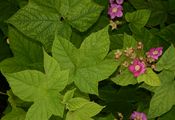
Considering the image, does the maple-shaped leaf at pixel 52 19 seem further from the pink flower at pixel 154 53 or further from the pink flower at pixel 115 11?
the pink flower at pixel 154 53

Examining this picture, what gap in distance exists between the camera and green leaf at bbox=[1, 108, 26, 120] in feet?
5.10

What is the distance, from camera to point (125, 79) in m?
1.46

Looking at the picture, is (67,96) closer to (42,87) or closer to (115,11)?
(42,87)

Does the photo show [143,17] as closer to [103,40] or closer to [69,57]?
[103,40]

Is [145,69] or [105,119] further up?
[145,69]

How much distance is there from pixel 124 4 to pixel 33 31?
55 centimetres

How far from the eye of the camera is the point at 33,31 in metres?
1.59

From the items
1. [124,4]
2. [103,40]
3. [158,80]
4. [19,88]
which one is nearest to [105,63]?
[103,40]

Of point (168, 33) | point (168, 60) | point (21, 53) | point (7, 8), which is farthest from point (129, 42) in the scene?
point (7, 8)

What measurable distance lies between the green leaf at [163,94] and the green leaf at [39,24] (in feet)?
1.44

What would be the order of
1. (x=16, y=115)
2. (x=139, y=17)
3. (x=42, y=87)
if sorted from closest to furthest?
(x=42, y=87), (x=16, y=115), (x=139, y=17)

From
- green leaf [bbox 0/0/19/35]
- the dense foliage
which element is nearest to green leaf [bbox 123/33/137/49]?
the dense foliage

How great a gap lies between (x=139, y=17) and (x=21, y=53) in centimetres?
57

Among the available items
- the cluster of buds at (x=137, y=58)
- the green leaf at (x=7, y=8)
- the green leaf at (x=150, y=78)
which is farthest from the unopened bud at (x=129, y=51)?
the green leaf at (x=7, y=8)
